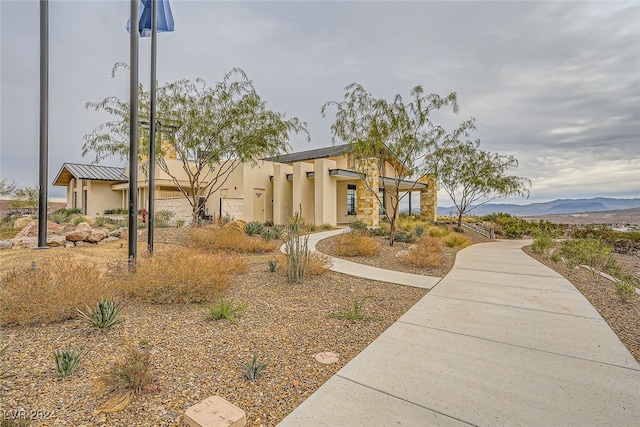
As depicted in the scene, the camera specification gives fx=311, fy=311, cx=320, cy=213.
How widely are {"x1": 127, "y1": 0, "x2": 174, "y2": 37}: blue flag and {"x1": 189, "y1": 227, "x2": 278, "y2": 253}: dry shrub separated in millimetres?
5845

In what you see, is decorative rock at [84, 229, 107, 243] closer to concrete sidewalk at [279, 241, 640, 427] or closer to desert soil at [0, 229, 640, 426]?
desert soil at [0, 229, 640, 426]

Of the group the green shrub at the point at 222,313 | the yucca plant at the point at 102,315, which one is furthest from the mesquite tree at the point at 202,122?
the green shrub at the point at 222,313

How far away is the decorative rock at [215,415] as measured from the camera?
90.0 inches

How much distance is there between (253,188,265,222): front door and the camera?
20777 millimetres

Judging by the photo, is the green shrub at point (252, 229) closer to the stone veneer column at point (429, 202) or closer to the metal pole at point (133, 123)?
the metal pole at point (133, 123)

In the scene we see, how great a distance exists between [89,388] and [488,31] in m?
11.9

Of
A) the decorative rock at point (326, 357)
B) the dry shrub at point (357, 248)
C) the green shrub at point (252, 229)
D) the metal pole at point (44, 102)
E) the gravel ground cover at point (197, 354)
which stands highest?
the metal pole at point (44, 102)

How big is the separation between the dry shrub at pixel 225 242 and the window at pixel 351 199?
13915mm

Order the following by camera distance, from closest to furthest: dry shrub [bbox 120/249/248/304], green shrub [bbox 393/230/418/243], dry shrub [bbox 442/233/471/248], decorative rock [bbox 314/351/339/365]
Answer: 1. decorative rock [bbox 314/351/339/365]
2. dry shrub [bbox 120/249/248/304]
3. green shrub [bbox 393/230/418/243]
4. dry shrub [bbox 442/233/471/248]

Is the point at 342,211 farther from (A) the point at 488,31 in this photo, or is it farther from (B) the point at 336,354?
(B) the point at 336,354

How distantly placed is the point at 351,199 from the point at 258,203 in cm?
714

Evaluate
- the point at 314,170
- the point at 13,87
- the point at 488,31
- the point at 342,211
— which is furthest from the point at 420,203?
the point at 13,87

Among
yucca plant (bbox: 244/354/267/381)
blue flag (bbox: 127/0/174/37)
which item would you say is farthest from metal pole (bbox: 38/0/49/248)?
yucca plant (bbox: 244/354/267/381)

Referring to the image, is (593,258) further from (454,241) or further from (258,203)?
(258,203)
